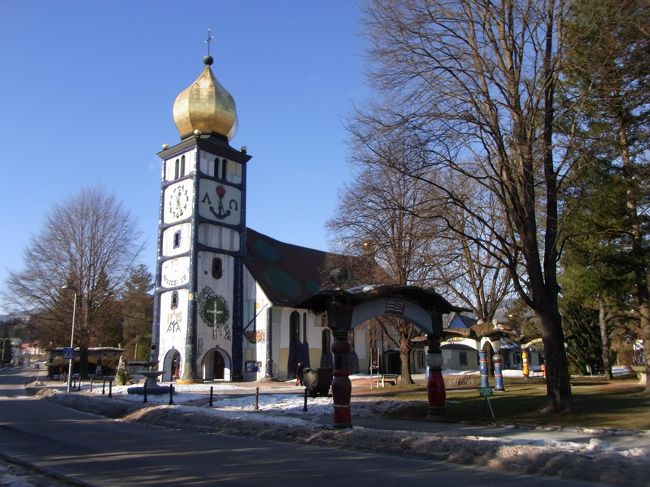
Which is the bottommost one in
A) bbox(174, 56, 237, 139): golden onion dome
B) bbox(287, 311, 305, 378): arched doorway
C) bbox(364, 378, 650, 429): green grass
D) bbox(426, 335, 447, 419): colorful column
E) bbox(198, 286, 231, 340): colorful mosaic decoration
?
bbox(364, 378, 650, 429): green grass

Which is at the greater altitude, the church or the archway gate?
the church

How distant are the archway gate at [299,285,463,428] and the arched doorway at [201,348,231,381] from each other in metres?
25.5

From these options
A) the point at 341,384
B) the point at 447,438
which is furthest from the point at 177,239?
the point at 447,438

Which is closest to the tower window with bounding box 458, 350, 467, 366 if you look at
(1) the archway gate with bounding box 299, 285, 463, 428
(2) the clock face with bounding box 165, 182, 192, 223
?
(2) the clock face with bounding box 165, 182, 192, 223

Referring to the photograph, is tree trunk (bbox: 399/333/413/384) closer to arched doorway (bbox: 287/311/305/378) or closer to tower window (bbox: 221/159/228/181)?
arched doorway (bbox: 287/311/305/378)

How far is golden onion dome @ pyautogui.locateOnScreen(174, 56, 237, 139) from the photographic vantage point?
135 ft

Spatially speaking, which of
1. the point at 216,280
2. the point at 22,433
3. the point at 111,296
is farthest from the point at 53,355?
the point at 22,433

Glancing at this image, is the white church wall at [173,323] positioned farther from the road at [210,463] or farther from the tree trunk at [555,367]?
the tree trunk at [555,367]

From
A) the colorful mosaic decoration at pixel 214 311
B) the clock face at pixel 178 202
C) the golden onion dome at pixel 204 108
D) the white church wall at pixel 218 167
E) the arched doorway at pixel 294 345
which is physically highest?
the golden onion dome at pixel 204 108

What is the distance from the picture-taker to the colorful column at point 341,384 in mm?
13656

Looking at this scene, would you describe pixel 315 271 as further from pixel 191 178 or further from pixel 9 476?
pixel 9 476

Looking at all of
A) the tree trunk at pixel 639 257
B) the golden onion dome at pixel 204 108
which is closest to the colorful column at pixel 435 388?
the tree trunk at pixel 639 257

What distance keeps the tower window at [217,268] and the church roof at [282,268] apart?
2.49m

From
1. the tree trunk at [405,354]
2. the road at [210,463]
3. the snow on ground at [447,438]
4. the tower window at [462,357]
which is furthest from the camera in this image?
the tower window at [462,357]
